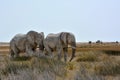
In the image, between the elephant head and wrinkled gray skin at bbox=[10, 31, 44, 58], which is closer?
the elephant head

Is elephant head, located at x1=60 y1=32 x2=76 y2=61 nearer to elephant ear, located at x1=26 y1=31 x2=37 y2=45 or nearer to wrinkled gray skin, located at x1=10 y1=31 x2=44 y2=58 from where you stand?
wrinkled gray skin, located at x1=10 y1=31 x2=44 y2=58

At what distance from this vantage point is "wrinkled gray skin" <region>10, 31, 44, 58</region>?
84.4 ft

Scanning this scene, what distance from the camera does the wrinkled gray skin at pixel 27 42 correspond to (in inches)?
1013

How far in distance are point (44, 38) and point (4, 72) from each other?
40.0ft

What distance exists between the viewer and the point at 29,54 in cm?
2519

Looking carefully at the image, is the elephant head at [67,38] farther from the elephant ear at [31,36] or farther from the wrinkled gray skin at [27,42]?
the elephant ear at [31,36]

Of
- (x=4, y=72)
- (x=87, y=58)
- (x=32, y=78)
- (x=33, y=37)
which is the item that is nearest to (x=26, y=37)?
(x=33, y=37)

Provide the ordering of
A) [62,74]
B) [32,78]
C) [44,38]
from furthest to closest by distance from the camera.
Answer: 1. [44,38]
2. [62,74]
3. [32,78]

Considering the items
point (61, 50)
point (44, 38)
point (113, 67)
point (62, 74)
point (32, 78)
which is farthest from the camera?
point (44, 38)

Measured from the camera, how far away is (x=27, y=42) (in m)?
25.9

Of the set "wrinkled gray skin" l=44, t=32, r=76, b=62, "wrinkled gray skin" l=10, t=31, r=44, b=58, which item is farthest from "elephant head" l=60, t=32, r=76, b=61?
"wrinkled gray skin" l=10, t=31, r=44, b=58

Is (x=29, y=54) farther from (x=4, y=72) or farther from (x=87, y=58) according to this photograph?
(x=4, y=72)

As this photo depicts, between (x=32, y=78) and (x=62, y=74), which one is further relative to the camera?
(x=62, y=74)

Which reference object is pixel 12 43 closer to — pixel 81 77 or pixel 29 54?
pixel 29 54
